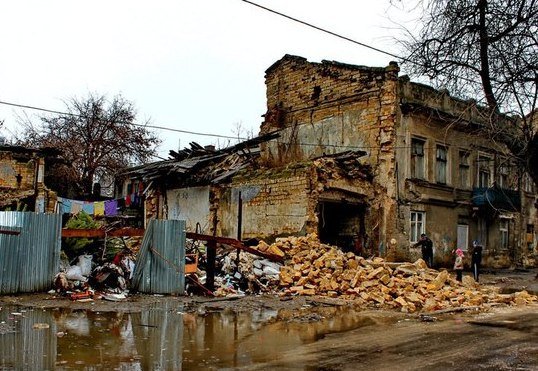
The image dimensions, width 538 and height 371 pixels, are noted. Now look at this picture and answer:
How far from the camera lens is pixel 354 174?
21641 millimetres

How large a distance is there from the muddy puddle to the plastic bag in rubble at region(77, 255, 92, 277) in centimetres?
241

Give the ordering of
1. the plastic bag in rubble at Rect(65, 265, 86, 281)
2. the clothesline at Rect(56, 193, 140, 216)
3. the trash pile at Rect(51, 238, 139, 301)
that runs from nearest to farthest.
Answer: the trash pile at Rect(51, 238, 139, 301), the plastic bag in rubble at Rect(65, 265, 86, 281), the clothesline at Rect(56, 193, 140, 216)

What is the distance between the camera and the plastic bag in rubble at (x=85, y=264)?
12204mm

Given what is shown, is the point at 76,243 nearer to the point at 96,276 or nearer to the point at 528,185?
the point at 96,276

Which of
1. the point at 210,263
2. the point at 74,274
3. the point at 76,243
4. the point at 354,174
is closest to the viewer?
the point at 74,274

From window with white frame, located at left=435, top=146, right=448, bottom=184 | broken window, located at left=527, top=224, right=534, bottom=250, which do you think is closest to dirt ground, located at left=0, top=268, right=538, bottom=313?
window with white frame, located at left=435, top=146, right=448, bottom=184

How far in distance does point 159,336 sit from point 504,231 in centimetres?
2557

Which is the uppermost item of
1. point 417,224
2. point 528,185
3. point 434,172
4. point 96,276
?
point 528,185

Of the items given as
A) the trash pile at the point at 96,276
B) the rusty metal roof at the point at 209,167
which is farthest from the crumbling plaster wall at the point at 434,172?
the trash pile at the point at 96,276

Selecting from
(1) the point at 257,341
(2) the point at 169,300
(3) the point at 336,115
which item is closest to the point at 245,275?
(2) the point at 169,300

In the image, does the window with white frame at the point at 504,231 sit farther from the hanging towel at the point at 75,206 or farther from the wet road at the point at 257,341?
the hanging towel at the point at 75,206

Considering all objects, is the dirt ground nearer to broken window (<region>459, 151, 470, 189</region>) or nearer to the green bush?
the green bush

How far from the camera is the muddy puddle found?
6285mm

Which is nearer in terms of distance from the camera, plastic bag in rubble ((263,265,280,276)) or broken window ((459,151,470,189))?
plastic bag in rubble ((263,265,280,276))
